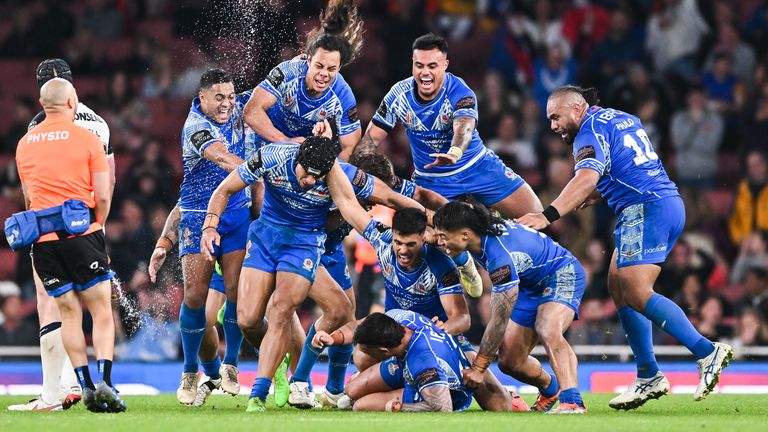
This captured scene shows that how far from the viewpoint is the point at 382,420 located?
9.32 metres

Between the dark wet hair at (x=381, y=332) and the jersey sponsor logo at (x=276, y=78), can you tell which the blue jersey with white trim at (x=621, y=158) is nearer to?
the dark wet hair at (x=381, y=332)

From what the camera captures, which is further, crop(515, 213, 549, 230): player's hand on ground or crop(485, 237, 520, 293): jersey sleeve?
crop(515, 213, 549, 230): player's hand on ground

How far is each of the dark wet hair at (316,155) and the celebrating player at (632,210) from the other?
162cm

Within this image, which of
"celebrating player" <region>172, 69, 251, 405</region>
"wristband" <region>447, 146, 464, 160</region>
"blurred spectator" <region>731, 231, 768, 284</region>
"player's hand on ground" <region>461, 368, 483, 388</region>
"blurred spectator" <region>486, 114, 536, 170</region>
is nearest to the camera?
"player's hand on ground" <region>461, 368, 483, 388</region>

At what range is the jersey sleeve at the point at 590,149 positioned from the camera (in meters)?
10.7

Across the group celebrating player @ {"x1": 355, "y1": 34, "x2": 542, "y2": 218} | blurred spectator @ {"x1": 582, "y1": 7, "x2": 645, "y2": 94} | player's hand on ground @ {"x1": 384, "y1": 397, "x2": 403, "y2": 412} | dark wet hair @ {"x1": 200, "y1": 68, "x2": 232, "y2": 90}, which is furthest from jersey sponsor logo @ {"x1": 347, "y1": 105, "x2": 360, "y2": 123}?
blurred spectator @ {"x1": 582, "y1": 7, "x2": 645, "y2": 94}

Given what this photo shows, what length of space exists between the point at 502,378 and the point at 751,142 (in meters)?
5.56

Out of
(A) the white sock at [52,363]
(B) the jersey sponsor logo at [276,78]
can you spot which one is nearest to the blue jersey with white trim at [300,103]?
(B) the jersey sponsor logo at [276,78]

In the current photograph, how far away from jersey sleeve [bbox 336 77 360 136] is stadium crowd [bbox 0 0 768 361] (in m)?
3.60

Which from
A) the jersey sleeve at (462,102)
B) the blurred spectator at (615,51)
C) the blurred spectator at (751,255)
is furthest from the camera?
the blurred spectator at (615,51)

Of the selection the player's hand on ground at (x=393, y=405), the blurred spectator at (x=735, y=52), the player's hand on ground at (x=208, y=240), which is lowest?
the player's hand on ground at (x=393, y=405)

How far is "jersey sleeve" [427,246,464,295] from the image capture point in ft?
35.2

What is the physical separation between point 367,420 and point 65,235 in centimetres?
269

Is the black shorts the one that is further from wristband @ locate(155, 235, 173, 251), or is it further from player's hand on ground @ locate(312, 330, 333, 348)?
wristband @ locate(155, 235, 173, 251)
